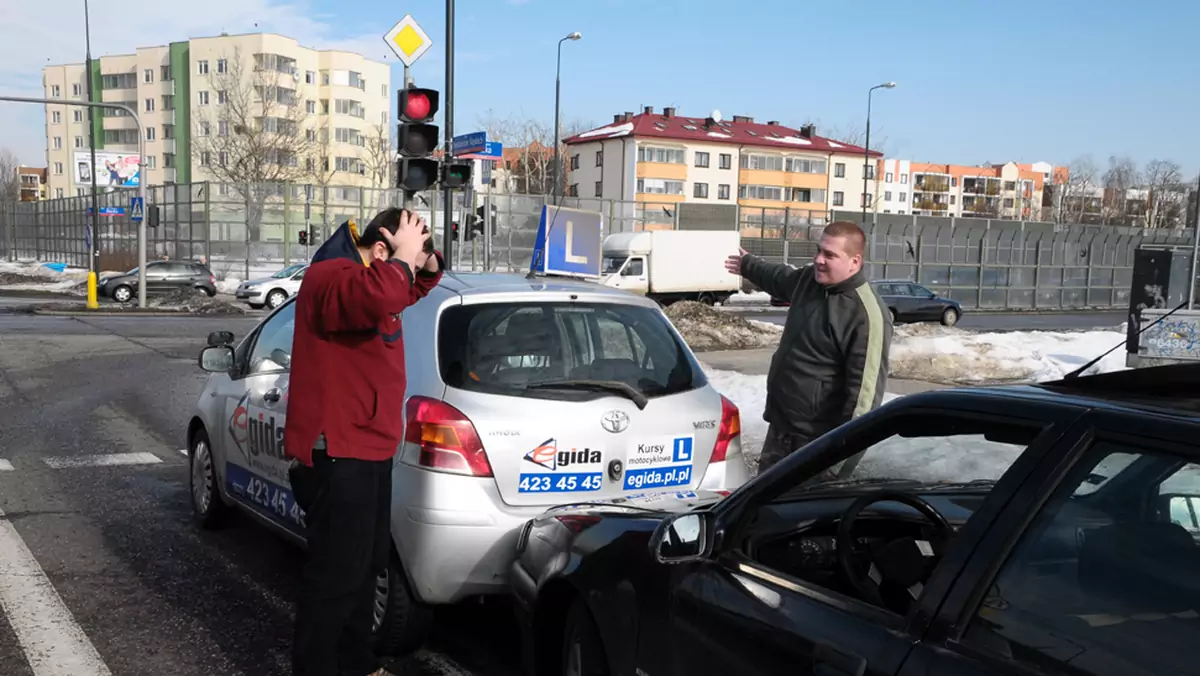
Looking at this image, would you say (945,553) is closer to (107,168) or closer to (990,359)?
(990,359)

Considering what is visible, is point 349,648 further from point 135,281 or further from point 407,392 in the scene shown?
point 135,281

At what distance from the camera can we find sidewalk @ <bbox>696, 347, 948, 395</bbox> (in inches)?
543

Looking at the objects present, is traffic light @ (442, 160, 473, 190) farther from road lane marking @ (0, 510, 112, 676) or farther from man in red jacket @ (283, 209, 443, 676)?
man in red jacket @ (283, 209, 443, 676)

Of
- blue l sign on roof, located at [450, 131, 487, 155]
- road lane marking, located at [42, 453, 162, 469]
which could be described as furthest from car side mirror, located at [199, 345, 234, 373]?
blue l sign on roof, located at [450, 131, 487, 155]

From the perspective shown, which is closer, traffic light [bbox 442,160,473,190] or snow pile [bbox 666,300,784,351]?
traffic light [bbox 442,160,473,190]

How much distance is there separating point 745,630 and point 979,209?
6138 inches

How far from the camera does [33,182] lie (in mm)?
156750

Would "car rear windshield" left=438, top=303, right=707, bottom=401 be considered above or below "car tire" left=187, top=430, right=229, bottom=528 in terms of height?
above

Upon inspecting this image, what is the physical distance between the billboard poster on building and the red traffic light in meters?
44.0

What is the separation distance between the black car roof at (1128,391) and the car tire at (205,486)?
487 centimetres

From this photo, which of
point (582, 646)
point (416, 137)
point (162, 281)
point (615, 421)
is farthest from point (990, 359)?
point (162, 281)

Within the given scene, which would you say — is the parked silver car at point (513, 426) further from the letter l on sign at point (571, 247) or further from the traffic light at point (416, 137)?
the traffic light at point (416, 137)

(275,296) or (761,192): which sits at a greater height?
(761,192)

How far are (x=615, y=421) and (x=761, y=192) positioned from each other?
87.0 m
